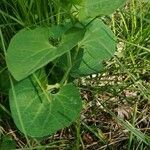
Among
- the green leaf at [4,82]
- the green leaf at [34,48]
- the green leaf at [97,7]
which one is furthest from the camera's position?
the green leaf at [4,82]

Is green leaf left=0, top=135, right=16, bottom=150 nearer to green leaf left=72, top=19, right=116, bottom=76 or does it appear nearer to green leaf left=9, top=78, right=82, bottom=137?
green leaf left=9, top=78, right=82, bottom=137

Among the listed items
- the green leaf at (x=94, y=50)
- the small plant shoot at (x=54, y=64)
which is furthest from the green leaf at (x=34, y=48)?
the green leaf at (x=94, y=50)

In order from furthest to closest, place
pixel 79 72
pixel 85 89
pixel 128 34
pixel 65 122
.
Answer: pixel 128 34 < pixel 85 89 < pixel 79 72 < pixel 65 122

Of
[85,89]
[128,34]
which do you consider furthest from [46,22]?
[128,34]

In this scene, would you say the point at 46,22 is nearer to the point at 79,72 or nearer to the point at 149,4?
the point at 79,72

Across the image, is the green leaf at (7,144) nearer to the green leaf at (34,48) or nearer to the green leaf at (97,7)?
the green leaf at (34,48)

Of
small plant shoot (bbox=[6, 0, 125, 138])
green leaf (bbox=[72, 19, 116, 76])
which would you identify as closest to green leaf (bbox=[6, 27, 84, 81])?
small plant shoot (bbox=[6, 0, 125, 138])
